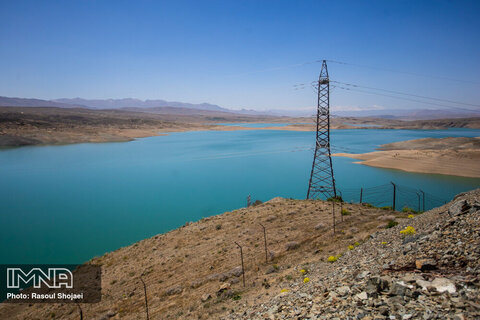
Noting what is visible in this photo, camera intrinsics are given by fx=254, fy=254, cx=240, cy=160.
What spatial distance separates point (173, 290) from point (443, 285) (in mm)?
7853

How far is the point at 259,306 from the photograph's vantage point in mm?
6250

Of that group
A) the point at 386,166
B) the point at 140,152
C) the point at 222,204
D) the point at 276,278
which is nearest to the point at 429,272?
the point at 276,278

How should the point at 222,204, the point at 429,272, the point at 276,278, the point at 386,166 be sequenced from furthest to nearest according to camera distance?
1. the point at 386,166
2. the point at 222,204
3. the point at 276,278
4. the point at 429,272

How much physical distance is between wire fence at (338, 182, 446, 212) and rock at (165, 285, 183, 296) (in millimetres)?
16766

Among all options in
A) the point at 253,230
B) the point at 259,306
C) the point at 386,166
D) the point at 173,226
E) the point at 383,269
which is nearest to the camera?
the point at 383,269

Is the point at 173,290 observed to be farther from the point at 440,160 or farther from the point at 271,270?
the point at 440,160

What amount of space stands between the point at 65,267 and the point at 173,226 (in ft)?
24.2

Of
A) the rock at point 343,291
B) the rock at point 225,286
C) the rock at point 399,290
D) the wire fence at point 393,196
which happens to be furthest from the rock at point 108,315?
the wire fence at point 393,196

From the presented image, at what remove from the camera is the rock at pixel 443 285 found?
150 inches

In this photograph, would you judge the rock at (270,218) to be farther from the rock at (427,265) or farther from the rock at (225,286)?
the rock at (427,265)

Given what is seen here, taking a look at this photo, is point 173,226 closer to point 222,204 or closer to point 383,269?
point 222,204

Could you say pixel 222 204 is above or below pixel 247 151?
below

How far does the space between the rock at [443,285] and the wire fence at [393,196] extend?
60.7 feet

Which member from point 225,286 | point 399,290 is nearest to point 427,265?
point 399,290
